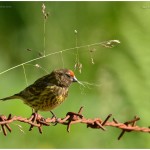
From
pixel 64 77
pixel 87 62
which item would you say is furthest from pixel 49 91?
pixel 87 62

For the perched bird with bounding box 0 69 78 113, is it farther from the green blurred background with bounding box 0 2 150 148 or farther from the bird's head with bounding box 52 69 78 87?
the green blurred background with bounding box 0 2 150 148

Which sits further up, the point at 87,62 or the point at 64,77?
the point at 64,77

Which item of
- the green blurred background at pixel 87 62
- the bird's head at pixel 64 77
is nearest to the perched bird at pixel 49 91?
the bird's head at pixel 64 77

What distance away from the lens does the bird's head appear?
309 inches

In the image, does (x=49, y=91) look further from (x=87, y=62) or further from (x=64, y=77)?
(x=87, y=62)

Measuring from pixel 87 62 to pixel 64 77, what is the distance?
4341mm

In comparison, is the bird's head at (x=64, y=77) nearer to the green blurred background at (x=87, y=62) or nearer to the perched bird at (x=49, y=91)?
the perched bird at (x=49, y=91)

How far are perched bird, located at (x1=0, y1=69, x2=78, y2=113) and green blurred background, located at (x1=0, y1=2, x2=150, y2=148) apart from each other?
1.76ft

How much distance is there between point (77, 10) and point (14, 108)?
4050 mm

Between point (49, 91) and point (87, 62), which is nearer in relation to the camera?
point (49, 91)

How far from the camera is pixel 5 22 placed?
1455cm

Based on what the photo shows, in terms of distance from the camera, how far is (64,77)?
791 cm

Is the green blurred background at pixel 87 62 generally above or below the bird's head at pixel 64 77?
below

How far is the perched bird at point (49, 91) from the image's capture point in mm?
7793
